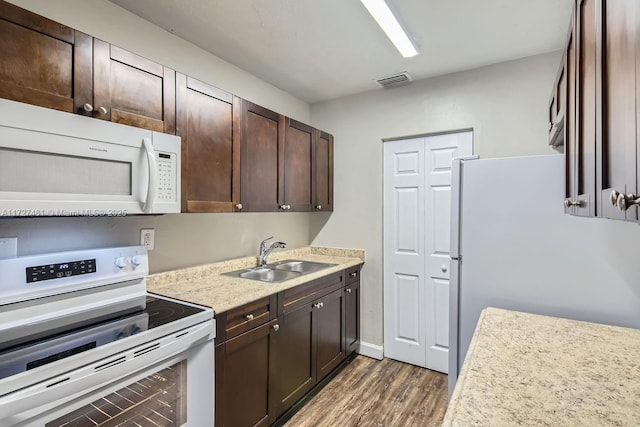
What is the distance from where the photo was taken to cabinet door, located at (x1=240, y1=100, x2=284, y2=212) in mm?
2145

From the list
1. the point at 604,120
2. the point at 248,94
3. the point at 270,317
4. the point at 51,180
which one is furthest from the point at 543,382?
the point at 248,94

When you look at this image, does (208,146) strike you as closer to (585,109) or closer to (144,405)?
(144,405)

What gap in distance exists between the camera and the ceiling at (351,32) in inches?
70.6

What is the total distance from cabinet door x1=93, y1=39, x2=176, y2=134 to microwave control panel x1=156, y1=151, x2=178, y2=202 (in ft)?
0.52

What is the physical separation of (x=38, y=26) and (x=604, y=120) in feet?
5.96

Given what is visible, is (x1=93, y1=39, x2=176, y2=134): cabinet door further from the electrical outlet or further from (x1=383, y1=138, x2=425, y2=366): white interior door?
(x1=383, y1=138, x2=425, y2=366): white interior door

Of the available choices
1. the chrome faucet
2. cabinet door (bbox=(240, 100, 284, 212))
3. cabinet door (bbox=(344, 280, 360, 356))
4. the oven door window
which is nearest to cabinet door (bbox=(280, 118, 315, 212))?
cabinet door (bbox=(240, 100, 284, 212))

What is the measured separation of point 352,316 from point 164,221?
71.5 inches

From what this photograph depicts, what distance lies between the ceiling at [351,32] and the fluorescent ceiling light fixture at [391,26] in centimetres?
5

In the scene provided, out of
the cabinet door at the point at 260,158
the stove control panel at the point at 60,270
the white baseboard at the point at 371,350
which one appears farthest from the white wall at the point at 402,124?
the stove control panel at the point at 60,270

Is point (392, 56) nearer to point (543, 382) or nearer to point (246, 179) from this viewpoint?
point (246, 179)

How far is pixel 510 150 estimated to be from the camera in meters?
2.45

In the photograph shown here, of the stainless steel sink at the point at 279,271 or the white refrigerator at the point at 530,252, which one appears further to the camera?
the stainless steel sink at the point at 279,271

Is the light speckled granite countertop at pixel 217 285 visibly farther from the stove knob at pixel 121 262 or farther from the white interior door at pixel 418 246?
the white interior door at pixel 418 246
